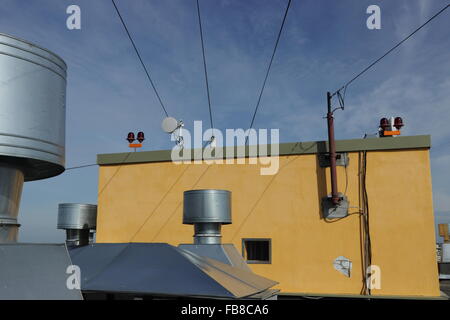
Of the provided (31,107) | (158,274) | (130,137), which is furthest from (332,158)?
(31,107)

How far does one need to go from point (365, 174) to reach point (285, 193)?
8.16 ft

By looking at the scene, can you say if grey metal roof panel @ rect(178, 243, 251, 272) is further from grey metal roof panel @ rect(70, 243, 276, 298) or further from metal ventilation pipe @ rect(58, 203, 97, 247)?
metal ventilation pipe @ rect(58, 203, 97, 247)

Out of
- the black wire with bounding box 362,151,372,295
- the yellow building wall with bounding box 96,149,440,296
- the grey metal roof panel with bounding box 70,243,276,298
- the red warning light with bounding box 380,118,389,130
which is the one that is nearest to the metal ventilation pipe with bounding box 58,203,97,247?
the yellow building wall with bounding box 96,149,440,296

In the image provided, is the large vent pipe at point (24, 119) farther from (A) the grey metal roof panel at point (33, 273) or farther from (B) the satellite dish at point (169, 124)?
(B) the satellite dish at point (169, 124)

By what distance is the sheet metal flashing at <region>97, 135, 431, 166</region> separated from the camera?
10.9 m

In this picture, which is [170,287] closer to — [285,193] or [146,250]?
[146,250]

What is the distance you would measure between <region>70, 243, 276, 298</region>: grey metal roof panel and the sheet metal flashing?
18.2ft

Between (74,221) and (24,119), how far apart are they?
936 cm

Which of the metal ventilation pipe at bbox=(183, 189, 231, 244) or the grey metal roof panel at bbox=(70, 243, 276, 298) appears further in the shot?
the metal ventilation pipe at bbox=(183, 189, 231, 244)

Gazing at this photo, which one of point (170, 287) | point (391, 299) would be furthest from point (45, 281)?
point (391, 299)

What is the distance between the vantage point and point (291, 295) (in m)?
11.0

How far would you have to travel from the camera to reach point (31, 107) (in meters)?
4.53

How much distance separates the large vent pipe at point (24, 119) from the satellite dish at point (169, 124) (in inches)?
333
